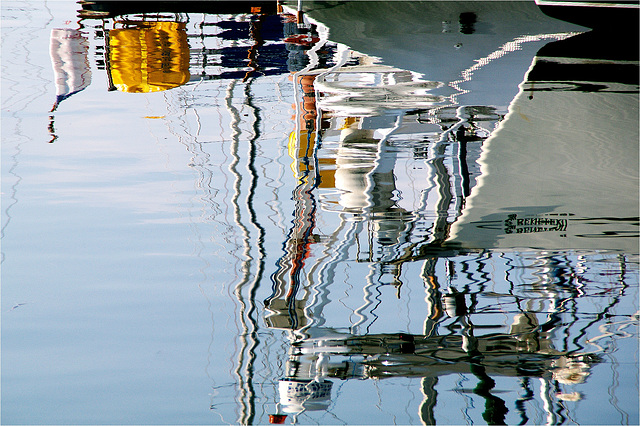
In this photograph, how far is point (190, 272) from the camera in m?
3.37

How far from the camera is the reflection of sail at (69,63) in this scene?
21.1 ft

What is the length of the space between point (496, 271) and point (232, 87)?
12.2 feet

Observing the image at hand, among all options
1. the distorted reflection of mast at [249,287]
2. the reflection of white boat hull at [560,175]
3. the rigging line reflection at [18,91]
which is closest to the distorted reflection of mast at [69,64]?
the rigging line reflection at [18,91]

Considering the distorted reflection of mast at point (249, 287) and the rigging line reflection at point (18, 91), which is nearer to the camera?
the distorted reflection of mast at point (249, 287)

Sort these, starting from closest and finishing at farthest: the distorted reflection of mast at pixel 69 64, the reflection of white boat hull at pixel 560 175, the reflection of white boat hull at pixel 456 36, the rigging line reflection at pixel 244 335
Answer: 1. the rigging line reflection at pixel 244 335
2. the reflection of white boat hull at pixel 560 175
3. the reflection of white boat hull at pixel 456 36
4. the distorted reflection of mast at pixel 69 64

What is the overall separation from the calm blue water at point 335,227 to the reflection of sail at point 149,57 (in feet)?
0.15

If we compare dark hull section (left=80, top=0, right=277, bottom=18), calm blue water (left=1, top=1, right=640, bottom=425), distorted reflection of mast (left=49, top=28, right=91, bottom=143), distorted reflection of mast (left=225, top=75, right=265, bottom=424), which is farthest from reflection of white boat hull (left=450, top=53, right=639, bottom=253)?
dark hull section (left=80, top=0, right=277, bottom=18)

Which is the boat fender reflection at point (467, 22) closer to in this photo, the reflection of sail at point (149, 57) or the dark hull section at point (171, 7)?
the reflection of sail at point (149, 57)

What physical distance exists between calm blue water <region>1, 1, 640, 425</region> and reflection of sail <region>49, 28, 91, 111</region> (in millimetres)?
34

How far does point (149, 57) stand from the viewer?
701cm

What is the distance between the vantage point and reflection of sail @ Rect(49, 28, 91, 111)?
6.42m

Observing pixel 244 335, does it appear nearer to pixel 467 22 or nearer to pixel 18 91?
pixel 467 22

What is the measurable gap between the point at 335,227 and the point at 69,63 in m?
4.30

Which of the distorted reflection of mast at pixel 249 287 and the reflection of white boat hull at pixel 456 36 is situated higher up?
the reflection of white boat hull at pixel 456 36
